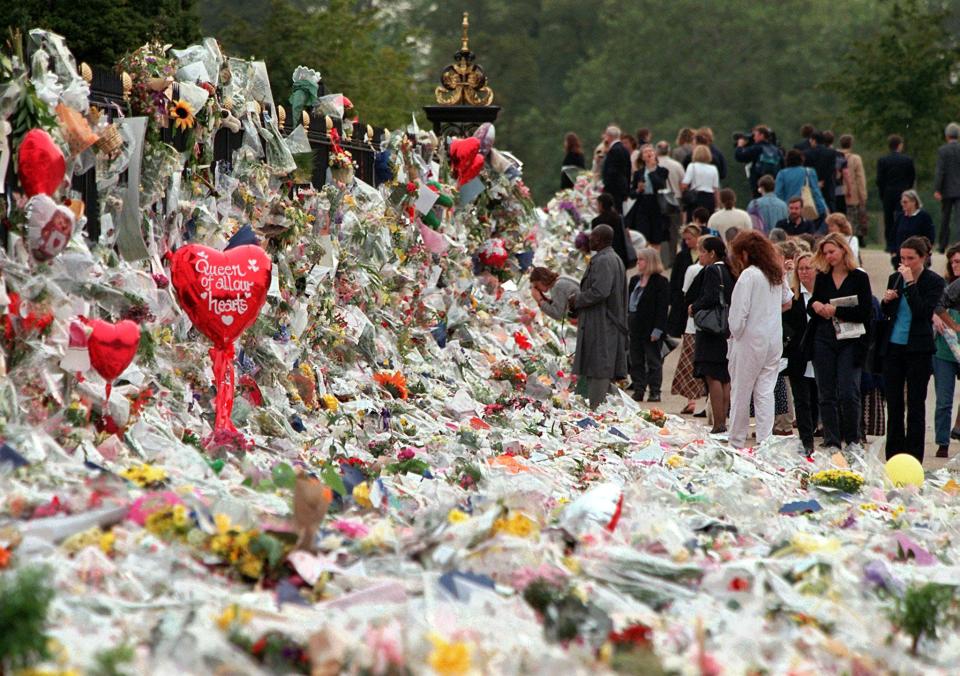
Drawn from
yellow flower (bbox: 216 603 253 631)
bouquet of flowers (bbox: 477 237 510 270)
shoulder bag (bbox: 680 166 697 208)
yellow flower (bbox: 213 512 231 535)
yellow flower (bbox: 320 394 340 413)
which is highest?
shoulder bag (bbox: 680 166 697 208)

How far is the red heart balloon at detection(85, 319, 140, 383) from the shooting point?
23.0 ft

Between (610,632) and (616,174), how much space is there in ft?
47.4

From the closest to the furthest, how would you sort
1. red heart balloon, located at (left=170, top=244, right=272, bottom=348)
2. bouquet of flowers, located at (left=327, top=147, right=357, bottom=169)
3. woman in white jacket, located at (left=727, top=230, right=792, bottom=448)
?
red heart balloon, located at (left=170, top=244, right=272, bottom=348) → woman in white jacket, located at (left=727, top=230, right=792, bottom=448) → bouquet of flowers, located at (left=327, top=147, right=357, bottom=169)

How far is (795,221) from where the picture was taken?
16109 mm

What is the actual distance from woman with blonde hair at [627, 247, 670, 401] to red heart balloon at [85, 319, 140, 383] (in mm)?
7793

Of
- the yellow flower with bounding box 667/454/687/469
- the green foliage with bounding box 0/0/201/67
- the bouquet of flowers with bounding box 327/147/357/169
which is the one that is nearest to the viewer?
the yellow flower with bounding box 667/454/687/469

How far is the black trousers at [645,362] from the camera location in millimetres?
14508

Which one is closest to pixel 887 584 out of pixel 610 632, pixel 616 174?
pixel 610 632

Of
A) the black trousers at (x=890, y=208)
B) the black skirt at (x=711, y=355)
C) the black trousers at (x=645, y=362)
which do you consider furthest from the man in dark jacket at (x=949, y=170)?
the black skirt at (x=711, y=355)

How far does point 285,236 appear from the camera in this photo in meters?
9.82

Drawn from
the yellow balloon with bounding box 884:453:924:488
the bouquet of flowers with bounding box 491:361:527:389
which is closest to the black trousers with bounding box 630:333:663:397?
the bouquet of flowers with bounding box 491:361:527:389

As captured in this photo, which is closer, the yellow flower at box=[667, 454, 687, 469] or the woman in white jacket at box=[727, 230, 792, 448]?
the yellow flower at box=[667, 454, 687, 469]

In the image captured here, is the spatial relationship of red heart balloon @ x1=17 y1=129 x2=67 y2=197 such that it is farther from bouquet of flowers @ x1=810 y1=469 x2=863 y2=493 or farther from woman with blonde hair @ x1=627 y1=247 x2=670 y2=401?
woman with blonde hair @ x1=627 y1=247 x2=670 y2=401

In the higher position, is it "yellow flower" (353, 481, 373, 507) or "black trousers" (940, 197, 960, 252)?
"black trousers" (940, 197, 960, 252)
